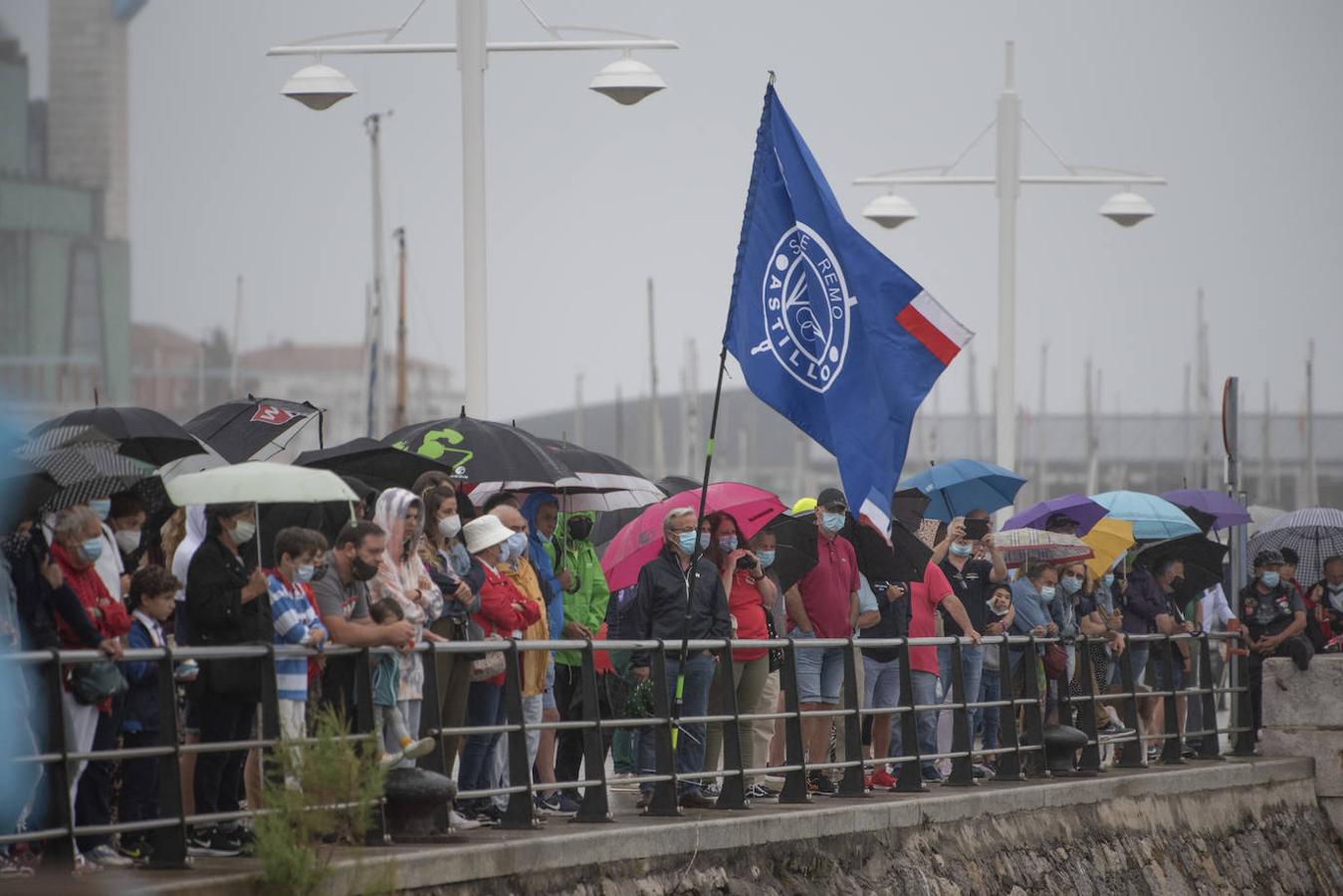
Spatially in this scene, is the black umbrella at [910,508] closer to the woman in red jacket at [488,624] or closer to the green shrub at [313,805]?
the woman in red jacket at [488,624]

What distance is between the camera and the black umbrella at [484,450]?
43.0 ft

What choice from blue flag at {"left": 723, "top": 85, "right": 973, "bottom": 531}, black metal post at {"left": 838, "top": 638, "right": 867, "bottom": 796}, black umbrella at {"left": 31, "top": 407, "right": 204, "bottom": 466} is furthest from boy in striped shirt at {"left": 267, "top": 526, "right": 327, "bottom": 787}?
black metal post at {"left": 838, "top": 638, "right": 867, "bottom": 796}

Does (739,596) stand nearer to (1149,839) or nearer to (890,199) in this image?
(1149,839)

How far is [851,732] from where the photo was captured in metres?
14.3

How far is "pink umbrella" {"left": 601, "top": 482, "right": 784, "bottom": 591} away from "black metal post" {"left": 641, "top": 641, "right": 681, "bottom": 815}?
136 centimetres

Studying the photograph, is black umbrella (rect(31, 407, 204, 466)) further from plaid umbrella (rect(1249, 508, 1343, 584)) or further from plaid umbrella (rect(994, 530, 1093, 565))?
plaid umbrella (rect(1249, 508, 1343, 584))

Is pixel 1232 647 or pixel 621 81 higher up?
pixel 621 81

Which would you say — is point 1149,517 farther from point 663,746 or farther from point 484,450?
point 663,746

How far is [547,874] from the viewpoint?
34.9ft

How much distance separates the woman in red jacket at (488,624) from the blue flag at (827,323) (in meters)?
1.91

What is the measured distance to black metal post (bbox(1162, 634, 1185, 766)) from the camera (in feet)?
63.1

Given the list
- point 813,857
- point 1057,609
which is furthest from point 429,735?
point 1057,609

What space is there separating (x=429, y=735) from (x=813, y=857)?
10.9ft

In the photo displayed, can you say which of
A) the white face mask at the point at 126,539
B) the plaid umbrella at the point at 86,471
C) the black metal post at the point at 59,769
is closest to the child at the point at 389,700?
the white face mask at the point at 126,539
